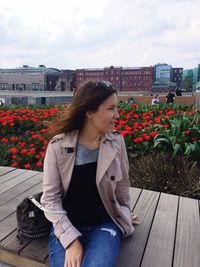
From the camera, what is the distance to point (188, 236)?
206 cm

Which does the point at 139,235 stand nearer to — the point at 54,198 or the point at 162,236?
the point at 162,236

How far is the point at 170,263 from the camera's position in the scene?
1.76 meters

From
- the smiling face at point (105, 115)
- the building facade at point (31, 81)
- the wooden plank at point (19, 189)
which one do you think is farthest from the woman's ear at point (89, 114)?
the building facade at point (31, 81)

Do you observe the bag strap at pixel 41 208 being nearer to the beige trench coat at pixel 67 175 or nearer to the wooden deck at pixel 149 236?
the beige trench coat at pixel 67 175

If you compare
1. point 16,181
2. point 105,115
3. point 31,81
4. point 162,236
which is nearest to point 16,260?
point 162,236

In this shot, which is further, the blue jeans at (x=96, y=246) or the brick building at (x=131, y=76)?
the brick building at (x=131, y=76)

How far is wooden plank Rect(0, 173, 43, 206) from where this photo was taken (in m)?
2.67

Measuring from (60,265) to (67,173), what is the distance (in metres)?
0.54

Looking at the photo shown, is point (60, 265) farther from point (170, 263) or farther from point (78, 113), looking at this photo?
point (78, 113)

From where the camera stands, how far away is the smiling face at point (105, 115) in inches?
68.3

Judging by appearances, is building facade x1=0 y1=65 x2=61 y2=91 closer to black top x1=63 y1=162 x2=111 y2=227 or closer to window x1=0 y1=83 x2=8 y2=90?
window x1=0 y1=83 x2=8 y2=90

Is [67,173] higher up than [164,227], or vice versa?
[67,173]

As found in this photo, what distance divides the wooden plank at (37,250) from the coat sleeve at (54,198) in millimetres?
258

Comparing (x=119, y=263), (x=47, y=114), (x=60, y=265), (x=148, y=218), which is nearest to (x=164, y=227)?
(x=148, y=218)
